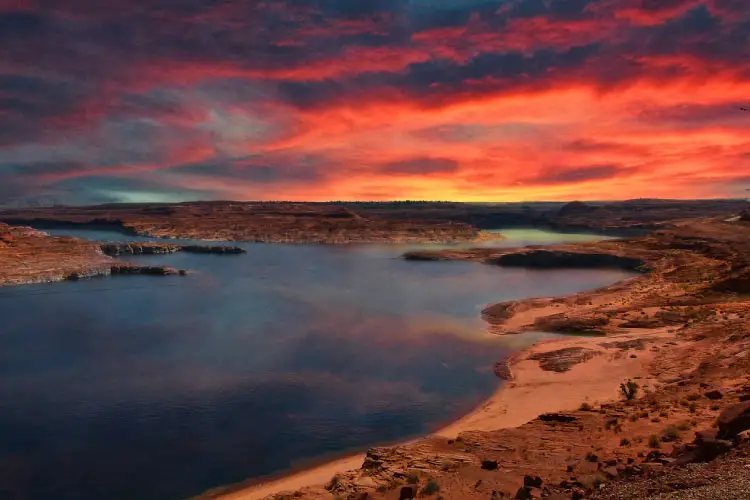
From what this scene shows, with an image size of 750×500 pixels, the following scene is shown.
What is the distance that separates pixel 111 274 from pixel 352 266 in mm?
30972

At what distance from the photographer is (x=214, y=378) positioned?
2662cm

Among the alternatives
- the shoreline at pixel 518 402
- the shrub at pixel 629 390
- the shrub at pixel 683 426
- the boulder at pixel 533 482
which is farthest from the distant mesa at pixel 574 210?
the boulder at pixel 533 482

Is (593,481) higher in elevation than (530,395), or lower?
higher

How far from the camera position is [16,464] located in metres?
18.2

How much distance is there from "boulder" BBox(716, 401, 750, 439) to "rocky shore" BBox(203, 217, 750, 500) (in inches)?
1.6

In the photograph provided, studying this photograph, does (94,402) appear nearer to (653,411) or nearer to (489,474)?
(489,474)

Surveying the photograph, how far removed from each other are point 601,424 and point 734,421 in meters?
4.59

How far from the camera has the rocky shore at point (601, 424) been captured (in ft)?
40.0

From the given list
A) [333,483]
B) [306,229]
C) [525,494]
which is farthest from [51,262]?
[306,229]

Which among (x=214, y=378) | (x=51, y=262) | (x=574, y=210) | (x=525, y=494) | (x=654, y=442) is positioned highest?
(x=574, y=210)

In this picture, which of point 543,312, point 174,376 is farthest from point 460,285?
point 174,376

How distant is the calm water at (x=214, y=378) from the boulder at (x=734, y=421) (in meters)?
9.99

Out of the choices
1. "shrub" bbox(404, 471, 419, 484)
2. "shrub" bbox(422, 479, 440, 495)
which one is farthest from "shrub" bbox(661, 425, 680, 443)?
"shrub" bbox(404, 471, 419, 484)

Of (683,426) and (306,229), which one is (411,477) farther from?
(306,229)
